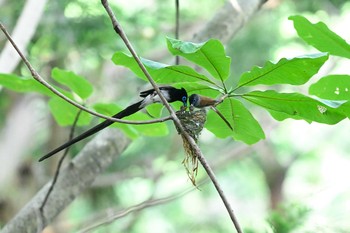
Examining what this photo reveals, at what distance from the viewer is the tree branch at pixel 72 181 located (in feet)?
4.00

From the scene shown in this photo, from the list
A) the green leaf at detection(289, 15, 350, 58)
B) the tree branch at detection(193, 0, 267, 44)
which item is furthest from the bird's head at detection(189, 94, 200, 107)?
the tree branch at detection(193, 0, 267, 44)

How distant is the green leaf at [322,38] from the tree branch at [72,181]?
60 cm

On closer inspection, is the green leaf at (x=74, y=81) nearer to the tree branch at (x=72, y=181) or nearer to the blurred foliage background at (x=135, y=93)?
the tree branch at (x=72, y=181)

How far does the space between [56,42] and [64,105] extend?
2240mm

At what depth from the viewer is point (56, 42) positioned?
3266 millimetres

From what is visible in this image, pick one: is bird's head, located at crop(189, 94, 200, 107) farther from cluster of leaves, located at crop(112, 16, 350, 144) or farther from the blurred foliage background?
the blurred foliage background

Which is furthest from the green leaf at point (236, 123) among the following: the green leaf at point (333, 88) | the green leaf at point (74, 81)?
the green leaf at point (74, 81)

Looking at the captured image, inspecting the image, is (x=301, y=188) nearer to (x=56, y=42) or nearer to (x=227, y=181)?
(x=227, y=181)

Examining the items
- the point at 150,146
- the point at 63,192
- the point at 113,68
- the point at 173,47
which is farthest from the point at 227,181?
the point at 173,47

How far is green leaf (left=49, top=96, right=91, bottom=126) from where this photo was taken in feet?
3.62

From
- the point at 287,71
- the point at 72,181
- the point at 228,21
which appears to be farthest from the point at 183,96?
the point at 228,21

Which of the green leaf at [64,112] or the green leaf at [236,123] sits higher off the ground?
the green leaf at [64,112]

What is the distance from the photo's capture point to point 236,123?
2.80 ft

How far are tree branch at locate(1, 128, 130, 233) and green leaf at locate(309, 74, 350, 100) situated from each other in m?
0.55
